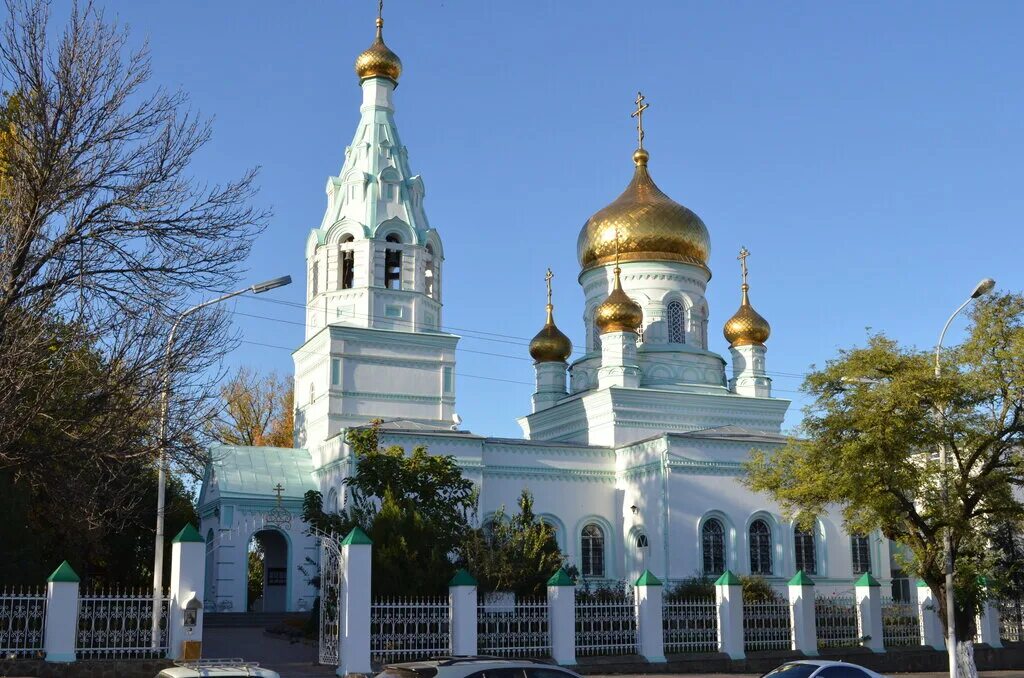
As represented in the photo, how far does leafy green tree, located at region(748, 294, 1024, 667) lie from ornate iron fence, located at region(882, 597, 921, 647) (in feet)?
11.4

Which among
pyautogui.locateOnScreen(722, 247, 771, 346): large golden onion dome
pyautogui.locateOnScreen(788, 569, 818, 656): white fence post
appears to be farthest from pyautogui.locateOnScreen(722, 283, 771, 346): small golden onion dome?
pyautogui.locateOnScreen(788, 569, 818, 656): white fence post

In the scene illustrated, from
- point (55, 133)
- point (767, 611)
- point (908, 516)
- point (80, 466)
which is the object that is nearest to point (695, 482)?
point (767, 611)

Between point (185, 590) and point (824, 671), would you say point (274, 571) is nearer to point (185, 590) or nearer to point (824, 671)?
point (185, 590)

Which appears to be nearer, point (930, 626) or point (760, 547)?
point (930, 626)

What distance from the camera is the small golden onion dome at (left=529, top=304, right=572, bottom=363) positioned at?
3700cm

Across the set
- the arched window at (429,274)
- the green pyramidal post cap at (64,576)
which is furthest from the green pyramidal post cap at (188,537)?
the arched window at (429,274)

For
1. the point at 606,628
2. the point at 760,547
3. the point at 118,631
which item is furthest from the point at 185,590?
the point at 760,547

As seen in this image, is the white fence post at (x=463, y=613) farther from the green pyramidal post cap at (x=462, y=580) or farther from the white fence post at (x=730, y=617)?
the white fence post at (x=730, y=617)

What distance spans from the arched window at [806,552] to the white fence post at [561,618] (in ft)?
45.3

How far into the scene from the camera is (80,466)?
13.8 m

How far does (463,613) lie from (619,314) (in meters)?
17.1

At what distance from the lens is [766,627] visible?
20.8m

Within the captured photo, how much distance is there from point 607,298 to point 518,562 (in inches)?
575

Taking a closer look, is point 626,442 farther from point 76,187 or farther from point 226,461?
point 76,187
